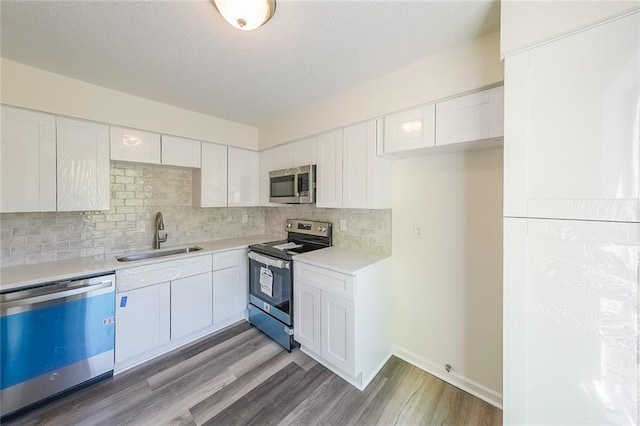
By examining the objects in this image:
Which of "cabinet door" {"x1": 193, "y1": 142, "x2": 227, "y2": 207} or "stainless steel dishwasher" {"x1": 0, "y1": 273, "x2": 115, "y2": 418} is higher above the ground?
"cabinet door" {"x1": 193, "y1": 142, "x2": 227, "y2": 207}

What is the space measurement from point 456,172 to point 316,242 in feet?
5.43

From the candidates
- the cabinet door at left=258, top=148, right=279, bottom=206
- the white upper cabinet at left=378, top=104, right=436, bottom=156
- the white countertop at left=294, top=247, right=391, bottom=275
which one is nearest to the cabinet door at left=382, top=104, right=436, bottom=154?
the white upper cabinet at left=378, top=104, right=436, bottom=156

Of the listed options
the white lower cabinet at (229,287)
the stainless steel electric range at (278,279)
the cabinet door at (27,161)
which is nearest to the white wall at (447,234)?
the stainless steel electric range at (278,279)

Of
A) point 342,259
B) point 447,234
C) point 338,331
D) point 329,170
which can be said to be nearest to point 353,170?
point 329,170

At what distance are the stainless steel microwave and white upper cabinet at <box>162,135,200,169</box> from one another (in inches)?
35.3

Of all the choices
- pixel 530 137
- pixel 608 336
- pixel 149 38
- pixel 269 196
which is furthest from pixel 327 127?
pixel 608 336

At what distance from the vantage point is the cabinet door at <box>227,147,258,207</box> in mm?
3062

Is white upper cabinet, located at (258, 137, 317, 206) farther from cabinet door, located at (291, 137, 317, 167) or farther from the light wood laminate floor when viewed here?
the light wood laminate floor

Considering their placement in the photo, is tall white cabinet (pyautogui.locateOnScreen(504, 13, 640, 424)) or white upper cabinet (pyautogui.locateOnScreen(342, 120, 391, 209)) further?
white upper cabinet (pyautogui.locateOnScreen(342, 120, 391, 209))

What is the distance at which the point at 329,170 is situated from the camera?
244 cm

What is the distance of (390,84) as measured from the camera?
1.90 meters

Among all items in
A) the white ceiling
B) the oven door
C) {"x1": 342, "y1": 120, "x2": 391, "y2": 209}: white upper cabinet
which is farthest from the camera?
the oven door

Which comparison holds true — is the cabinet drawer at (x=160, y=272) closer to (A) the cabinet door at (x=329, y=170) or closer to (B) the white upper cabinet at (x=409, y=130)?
(A) the cabinet door at (x=329, y=170)

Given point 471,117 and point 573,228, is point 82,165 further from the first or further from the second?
point 573,228
